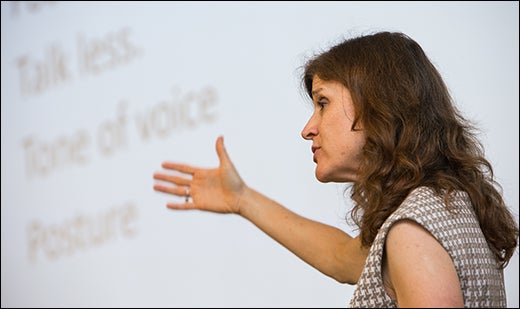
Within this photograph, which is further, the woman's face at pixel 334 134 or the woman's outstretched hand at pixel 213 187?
the woman's outstretched hand at pixel 213 187

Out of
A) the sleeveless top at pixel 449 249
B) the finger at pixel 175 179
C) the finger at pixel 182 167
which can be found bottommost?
the sleeveless top at pixel 449 249

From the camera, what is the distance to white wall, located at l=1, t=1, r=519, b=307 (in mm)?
2881

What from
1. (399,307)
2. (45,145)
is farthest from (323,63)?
(45,145)

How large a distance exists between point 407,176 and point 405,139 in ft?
0.22

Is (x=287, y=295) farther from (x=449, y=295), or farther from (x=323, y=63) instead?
Result: (x=449, y=295)

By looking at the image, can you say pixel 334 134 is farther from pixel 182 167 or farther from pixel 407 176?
pixel 182 167

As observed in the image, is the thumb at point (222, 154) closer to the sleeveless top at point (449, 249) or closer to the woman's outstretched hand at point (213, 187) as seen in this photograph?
the woman's outstretched hand at point (213, 187)

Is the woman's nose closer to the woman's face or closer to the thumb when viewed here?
the woman's face

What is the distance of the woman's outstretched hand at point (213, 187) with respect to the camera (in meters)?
2.11

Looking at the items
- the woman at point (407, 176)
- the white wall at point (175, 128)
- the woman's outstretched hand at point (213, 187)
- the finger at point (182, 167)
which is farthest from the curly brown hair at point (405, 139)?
the white wall at point (175, 128)

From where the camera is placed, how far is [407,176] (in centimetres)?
147

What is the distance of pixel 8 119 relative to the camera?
3842 mm

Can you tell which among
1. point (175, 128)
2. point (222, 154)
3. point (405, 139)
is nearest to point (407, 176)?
point (405, 139)

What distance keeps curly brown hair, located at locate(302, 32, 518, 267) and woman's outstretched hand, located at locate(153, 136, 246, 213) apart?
55cm
